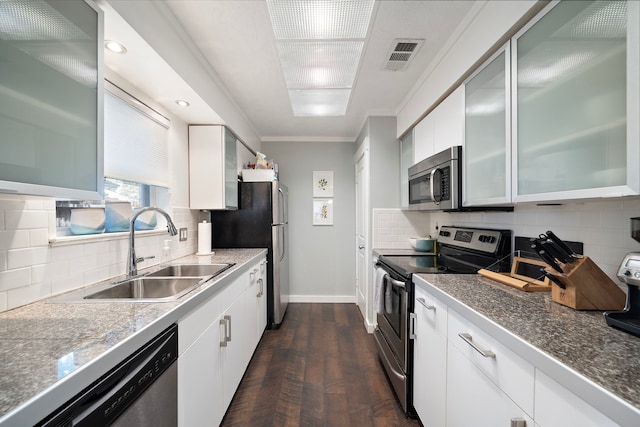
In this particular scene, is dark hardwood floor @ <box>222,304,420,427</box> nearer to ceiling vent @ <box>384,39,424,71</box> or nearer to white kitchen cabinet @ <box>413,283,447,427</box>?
white kitchen cabinet @ <box>413,283,447,427</box>

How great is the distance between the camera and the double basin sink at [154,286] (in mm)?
1366

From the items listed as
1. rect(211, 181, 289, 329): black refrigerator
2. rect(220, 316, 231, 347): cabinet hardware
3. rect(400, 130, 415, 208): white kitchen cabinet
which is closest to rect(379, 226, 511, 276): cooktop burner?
rect(400, 130, 415, 208): white kitchen cabinet

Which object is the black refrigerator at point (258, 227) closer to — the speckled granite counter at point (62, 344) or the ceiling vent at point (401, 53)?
the ceiling vent at point (401, 53)

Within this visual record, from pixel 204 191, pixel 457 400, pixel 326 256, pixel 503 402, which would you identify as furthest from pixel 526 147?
pixel 326 256

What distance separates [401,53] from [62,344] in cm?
228

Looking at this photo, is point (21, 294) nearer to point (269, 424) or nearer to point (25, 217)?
point (25, 217)

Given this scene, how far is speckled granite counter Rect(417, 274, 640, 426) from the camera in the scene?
0.56m

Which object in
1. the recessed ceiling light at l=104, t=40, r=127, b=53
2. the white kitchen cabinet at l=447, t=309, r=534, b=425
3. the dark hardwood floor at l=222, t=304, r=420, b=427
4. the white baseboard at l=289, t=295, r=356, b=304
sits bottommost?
the dark hardwood floor at l=222, t=304, r=420, b=427

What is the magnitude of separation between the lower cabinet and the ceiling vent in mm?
1933

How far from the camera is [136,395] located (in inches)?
32.0

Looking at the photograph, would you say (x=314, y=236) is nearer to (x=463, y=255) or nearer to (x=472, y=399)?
(x=463, y=255)

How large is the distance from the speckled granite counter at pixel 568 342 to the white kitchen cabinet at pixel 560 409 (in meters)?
0.03

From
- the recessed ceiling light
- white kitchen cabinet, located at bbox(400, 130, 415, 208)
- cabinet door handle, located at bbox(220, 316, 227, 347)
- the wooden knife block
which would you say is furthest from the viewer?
white kitchen cabinet, located at bbox(400, 130, 415, 208)

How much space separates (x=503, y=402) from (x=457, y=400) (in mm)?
337
